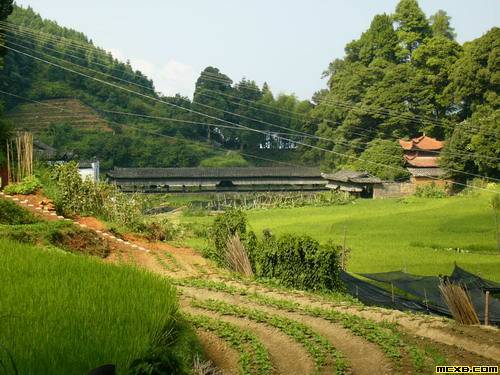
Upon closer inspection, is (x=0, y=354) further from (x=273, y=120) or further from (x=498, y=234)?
(x=273, y=120)

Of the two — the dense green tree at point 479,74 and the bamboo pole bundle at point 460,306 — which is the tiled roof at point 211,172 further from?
the bamboo pole bundle at point 460,306

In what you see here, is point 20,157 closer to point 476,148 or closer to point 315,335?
point 315,335

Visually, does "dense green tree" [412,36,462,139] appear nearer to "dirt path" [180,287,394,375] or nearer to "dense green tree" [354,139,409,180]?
"dense green tree" [354,139,409,180]

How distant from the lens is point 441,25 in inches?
2318

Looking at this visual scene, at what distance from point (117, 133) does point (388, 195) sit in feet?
72.1

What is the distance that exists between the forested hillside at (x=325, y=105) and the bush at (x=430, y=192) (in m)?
1.65

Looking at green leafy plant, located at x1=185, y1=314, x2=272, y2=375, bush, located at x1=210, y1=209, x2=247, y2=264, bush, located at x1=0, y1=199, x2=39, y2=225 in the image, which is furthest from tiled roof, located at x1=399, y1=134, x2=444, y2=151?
green leafy plant, located at x1=185, y1=314, x2=272, y2=375

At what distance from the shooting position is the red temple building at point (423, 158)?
153 feet

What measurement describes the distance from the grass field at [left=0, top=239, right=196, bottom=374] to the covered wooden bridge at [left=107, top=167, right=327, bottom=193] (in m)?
35.1

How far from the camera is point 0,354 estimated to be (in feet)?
20.4

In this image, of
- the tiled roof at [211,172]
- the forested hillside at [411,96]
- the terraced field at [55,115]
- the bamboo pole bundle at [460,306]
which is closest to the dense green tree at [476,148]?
the forested hillside at [411,96]

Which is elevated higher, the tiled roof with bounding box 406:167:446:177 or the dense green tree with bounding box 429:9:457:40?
the dense green tree with bounding box 429:9:457:40

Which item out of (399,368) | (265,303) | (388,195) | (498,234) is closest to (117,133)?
(388,195)

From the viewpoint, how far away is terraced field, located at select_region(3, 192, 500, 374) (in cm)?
901
